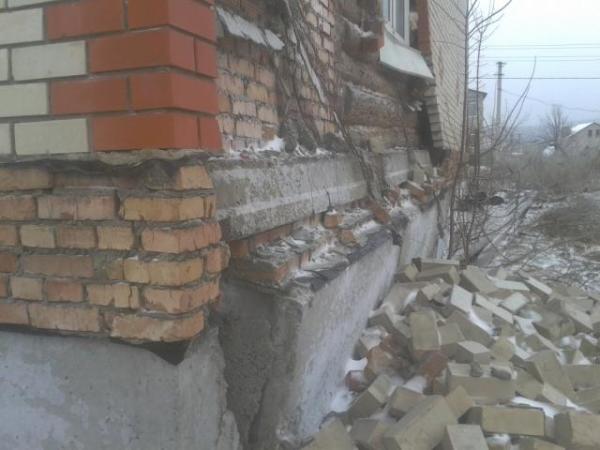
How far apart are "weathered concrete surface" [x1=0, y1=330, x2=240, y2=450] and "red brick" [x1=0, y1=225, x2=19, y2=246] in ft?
0.99

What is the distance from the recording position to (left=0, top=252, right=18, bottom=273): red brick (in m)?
1.72

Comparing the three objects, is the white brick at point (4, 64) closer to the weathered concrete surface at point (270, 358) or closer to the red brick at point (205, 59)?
the red brick at point (205, 59)

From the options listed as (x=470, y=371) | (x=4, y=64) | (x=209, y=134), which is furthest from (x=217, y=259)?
(x=470, y=371)

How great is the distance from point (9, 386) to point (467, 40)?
6.31 metres

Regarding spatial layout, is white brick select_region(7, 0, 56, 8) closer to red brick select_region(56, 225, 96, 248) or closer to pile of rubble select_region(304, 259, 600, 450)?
red brick select_region(56, 225, 96, 248)

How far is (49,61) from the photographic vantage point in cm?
161

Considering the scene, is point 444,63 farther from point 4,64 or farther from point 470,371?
point 4,64

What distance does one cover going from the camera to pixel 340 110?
143 inches

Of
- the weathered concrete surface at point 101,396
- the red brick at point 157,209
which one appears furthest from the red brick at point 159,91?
the weathered concrete surface at point 101,396

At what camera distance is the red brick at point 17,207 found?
168 cm

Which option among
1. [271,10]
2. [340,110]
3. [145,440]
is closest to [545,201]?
[340,110]

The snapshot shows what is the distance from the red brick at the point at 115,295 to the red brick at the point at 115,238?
112 millimetres

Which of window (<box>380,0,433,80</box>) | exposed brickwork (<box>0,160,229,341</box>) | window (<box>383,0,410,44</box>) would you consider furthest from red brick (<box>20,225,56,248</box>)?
window (<box>383,0,410,44</box>)

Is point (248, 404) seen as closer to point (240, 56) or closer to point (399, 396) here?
point (399, 396)
